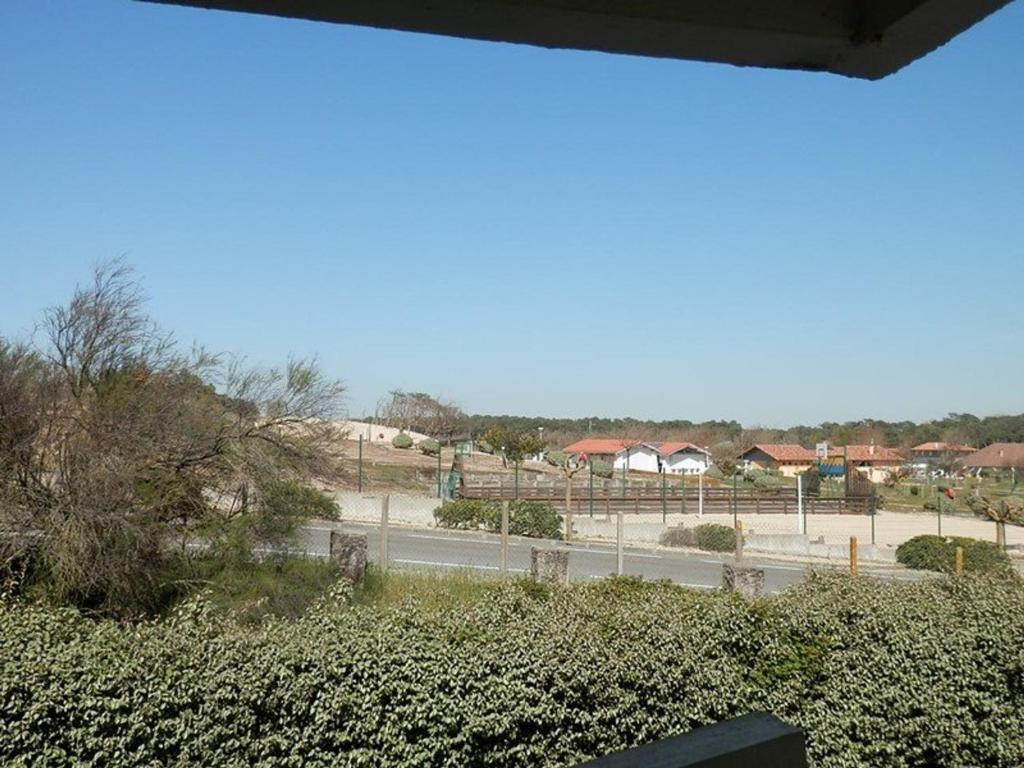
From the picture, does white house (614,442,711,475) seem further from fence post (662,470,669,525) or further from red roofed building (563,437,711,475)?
fence post (662,470,669,525)

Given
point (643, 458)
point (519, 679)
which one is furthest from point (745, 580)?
point (643, 458)

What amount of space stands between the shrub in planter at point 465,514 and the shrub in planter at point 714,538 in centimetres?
537

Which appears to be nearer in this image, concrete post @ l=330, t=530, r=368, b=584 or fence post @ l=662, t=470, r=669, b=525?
concrete post @ l=330, t=530, r=368, b=584

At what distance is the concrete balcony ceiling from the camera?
107 centimetres

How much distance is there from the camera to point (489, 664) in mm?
7051

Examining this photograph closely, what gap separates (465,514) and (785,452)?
97.7 ft

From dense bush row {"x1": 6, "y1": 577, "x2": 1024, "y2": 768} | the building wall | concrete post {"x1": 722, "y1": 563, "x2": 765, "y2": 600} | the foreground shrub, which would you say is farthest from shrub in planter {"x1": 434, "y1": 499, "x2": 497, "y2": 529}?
the building wall

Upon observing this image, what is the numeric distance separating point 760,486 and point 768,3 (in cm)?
3236

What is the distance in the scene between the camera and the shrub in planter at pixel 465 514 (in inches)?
967

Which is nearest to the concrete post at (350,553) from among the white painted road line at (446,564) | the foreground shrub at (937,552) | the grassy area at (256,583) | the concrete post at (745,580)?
the grassy area at (256,583)

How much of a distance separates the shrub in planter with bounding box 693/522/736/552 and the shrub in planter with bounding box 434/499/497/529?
5366 mm

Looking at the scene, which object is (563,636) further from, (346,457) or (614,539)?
(614,539)

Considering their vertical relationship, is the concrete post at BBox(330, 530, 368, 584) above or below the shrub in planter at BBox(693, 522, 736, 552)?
above

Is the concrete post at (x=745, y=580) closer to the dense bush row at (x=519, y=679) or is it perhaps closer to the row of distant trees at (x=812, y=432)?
the dense bush row at (x=519, y=679)
